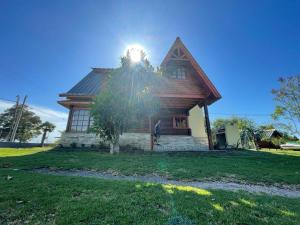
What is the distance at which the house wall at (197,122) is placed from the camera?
1586cm

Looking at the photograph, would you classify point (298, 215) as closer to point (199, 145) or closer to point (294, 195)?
point (294, 195)

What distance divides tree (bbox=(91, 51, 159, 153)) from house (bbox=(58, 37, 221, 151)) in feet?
6.41

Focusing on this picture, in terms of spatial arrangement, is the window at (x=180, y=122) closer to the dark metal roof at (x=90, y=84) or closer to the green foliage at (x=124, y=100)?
the green foliage at (x=124, y=100)

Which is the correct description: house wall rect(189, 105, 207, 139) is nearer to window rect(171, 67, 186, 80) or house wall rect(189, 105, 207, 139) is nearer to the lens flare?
window rect(171, 67, 186, 80)

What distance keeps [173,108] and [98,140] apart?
680 cm

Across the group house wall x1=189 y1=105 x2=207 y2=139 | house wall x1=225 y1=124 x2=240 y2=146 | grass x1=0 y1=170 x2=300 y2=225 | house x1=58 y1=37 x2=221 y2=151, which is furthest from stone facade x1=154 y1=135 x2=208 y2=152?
grass x1=0 y1=170 x2=300 y2=225

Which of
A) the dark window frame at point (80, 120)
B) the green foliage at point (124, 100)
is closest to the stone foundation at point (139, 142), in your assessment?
the dark window frame at point (80, 120)

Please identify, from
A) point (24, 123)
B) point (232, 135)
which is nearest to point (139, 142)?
point (232, 135)

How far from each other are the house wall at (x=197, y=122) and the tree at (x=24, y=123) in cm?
2737

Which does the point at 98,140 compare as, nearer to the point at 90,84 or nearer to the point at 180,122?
the point at 90,84

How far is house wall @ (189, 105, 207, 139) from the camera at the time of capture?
1586 cm

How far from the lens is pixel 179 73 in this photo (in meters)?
15.3

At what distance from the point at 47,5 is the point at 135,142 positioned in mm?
9456

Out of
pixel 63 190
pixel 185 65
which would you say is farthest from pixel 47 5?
pixel 185 65
